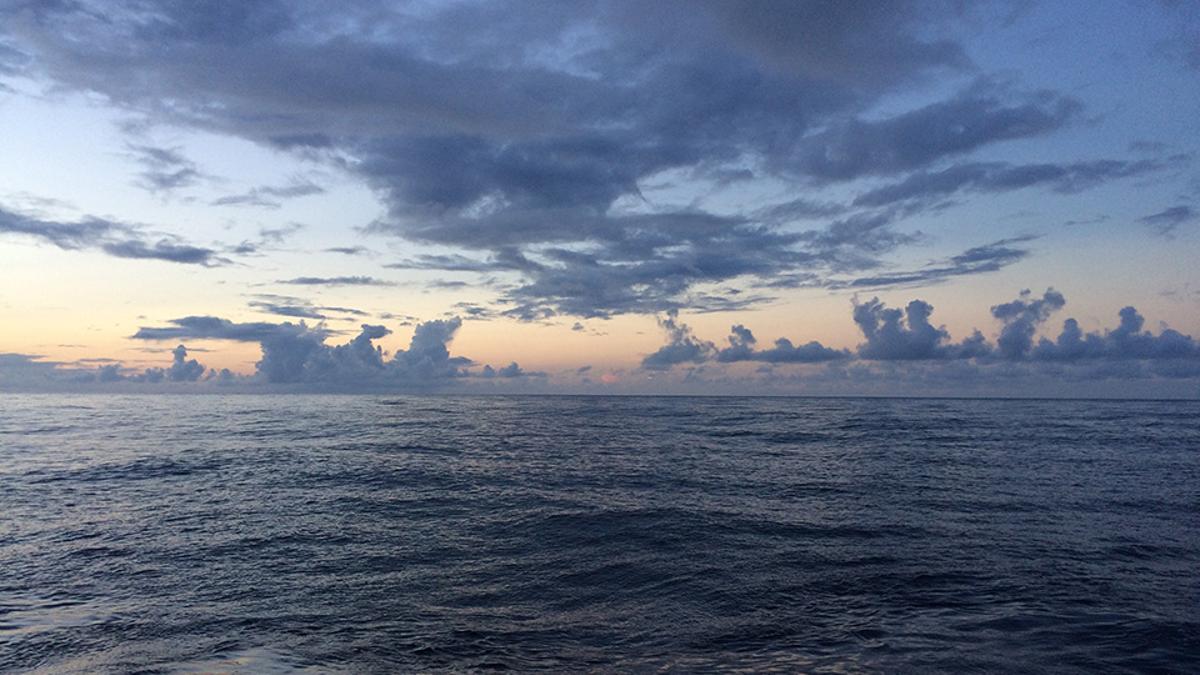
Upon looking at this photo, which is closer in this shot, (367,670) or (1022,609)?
(367,670)

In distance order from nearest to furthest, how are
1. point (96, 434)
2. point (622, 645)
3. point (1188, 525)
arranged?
1. point (622, 645)
2. point (1188, 525)
3. point (96, 434)

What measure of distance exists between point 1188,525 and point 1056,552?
8.35 m

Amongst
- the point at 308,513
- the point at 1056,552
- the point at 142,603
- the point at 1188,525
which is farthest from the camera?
the point at 308,513

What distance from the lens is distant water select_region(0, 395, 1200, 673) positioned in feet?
39.9

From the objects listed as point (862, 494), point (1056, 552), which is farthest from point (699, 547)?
point (862, 494)

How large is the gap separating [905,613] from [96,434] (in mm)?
70303

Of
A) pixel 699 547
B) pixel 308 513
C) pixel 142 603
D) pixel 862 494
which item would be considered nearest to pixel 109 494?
pixel 308 513

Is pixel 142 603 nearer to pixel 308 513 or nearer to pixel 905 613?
pixel 308 513

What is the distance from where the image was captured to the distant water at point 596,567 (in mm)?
12156

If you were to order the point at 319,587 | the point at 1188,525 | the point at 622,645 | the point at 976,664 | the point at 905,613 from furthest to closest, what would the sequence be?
the point at 1188,525
the point at 319,587
the point at 905,613
the point at 622,645
the point at 976,664

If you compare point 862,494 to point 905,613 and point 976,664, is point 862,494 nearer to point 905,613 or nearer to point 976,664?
point 905,613

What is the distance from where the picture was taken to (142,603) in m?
15.0

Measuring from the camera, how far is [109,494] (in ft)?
95.2

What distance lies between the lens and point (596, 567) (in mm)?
18391
